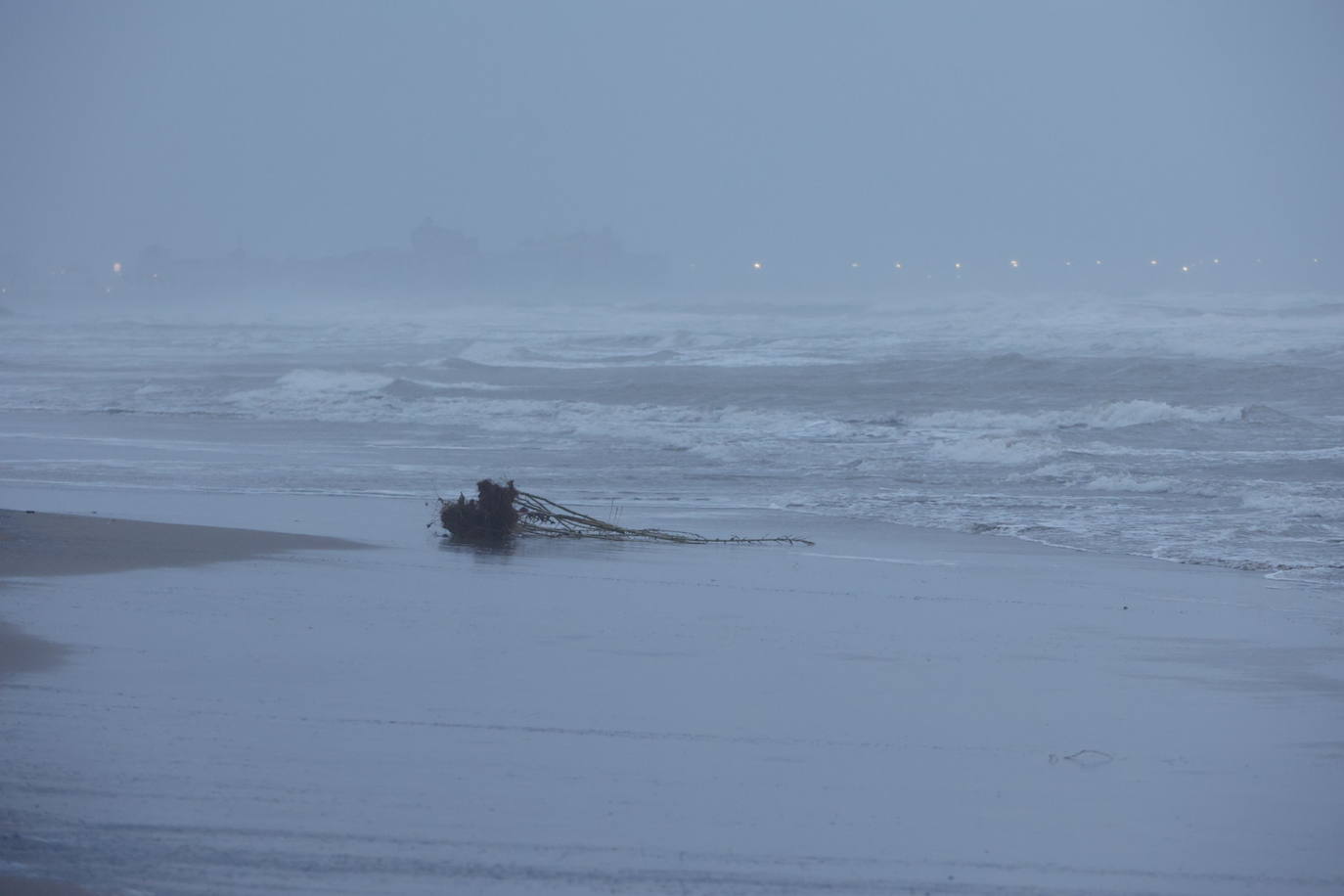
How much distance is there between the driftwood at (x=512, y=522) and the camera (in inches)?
427

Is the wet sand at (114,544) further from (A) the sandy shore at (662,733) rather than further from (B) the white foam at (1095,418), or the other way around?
(B) the white foam at (1095,418)

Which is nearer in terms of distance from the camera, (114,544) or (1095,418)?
(114,544)

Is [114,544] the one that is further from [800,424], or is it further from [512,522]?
[800,424]

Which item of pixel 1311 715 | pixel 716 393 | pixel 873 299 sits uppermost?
pixel 873 299

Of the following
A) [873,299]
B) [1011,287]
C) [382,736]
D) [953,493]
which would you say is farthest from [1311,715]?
[1011,287]

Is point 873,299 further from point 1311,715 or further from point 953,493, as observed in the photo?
point 1311,715

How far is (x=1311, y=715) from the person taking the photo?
19.8 feet

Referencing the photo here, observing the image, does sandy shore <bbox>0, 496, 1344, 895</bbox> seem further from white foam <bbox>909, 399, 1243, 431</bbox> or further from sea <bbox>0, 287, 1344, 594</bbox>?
white foam <bbox>909, 399, 1243, 431</bbox>

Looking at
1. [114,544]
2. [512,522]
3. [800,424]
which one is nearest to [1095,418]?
[800,424]

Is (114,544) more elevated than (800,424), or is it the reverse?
(800,424)

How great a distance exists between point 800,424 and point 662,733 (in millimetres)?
18705

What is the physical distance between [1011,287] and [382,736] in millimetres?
110288

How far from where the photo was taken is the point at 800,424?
943 inches

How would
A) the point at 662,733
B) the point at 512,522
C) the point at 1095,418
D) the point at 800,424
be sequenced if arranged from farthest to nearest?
the point at 1095,418
the point at 800,424
the point at 512,522
the point at 662,733
